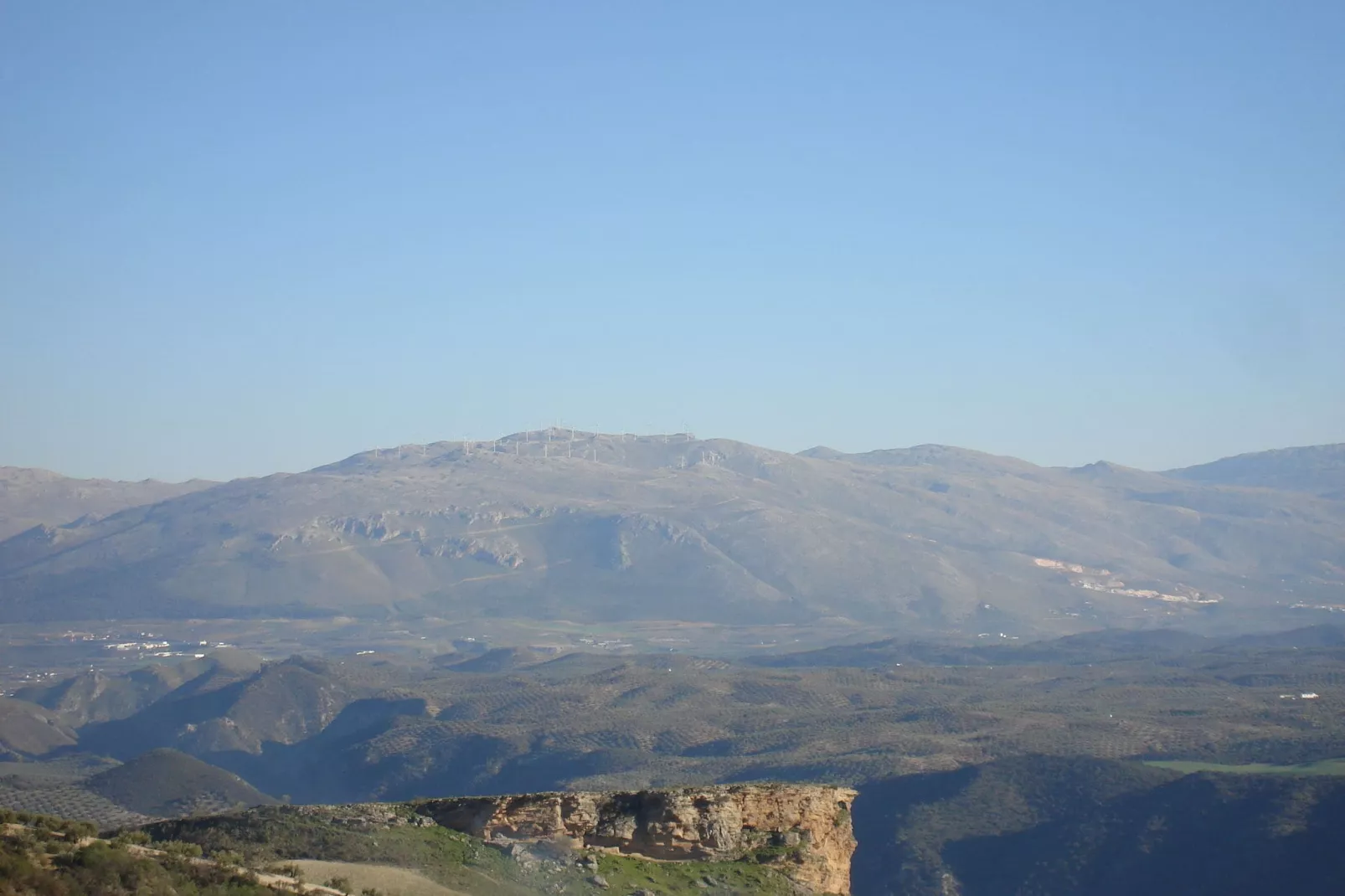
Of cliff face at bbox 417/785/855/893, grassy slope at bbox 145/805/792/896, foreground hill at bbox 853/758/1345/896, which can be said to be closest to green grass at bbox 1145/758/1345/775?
foreground hill at bbox 853/758/1345/896

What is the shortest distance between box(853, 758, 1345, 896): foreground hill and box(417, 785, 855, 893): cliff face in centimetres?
4835

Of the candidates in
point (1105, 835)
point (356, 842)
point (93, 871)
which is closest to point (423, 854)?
point (356, 842)

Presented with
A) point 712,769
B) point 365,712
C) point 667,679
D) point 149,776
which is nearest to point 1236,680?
point 667,679

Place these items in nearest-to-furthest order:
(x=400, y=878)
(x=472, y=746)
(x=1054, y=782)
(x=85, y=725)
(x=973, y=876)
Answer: (x=400, y=878)
(x=973, y=876)
(x=1054, y=782)
(x=472, y=746)
(x=85, y=725)

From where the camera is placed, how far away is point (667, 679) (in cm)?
18550

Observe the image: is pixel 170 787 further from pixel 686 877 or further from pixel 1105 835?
pixel 686 877

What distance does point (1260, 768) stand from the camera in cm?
11206

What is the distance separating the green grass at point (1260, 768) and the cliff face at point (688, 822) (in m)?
66.7

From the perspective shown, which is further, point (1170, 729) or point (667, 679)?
point (667, 679)

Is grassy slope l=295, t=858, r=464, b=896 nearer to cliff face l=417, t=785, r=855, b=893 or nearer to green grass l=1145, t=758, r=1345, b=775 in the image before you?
cliff face l=417, t=785, r=855, b=893

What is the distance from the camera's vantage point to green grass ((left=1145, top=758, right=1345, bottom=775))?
105125mm

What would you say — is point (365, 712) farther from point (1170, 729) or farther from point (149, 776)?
point (1170, 729)

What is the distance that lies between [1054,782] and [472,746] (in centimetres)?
6272

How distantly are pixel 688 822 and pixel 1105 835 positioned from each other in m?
60.7
